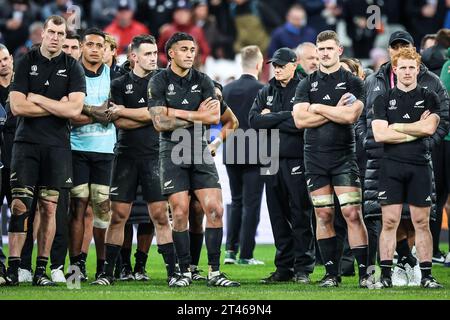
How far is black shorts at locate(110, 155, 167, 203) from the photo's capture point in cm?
1155

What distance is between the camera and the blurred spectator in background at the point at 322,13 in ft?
72.1

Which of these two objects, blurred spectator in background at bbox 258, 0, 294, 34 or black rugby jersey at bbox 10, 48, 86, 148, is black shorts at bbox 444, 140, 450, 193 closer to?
black rugby jersey at bbox 10, 48, 86, 148

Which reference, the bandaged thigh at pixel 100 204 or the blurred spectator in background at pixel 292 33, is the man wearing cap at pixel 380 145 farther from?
the blurred spectator in background at pixel 292 33

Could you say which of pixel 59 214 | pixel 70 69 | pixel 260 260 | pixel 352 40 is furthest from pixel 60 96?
pixel 352 40

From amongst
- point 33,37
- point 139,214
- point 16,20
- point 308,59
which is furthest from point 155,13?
point 139,214

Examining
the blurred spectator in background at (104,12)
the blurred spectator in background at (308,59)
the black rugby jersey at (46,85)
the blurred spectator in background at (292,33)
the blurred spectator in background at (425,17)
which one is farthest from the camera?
the blurred spectator in background at (104,12)

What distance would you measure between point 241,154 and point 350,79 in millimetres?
3877

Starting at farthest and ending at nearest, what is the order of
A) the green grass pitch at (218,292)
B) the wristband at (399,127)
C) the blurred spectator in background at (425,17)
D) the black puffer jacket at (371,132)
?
the blurred spectator in background at (425,17), the black puffer jacket at (371,132), the wristband at (399,127), the green grass pitch at (218,292)

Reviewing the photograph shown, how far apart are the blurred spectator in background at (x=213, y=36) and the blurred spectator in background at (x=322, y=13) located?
168 centimetres

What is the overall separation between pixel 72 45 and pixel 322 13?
10.4m

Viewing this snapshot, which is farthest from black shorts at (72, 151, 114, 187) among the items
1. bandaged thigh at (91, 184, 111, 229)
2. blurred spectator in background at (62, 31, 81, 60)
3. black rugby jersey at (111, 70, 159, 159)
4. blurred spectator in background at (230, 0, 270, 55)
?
blurred spectator in background at (230, 0, 270, 55)

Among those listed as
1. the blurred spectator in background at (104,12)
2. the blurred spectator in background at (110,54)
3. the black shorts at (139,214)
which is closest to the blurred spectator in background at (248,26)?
the blurred spectator in background at (104,12)

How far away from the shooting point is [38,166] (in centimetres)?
1118

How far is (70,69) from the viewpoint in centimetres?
1127
